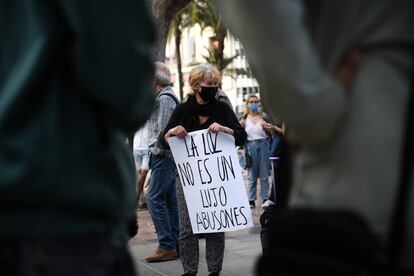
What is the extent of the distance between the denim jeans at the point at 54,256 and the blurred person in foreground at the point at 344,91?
1.51 feet

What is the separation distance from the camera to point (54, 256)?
180cm

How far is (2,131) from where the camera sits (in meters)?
1.78

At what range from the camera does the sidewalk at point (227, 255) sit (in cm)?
699

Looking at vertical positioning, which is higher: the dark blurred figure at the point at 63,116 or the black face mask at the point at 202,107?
the black face mask at the point at 202,107

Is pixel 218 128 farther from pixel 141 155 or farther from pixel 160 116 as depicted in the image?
pixel 141 155

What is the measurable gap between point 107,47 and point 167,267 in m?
5.76

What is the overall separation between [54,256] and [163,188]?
6.03 m

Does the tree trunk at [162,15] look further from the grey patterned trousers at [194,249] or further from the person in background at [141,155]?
the grey patterned trousers at [194,249]

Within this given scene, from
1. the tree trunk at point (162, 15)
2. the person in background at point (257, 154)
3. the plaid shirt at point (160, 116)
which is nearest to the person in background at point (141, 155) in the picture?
the plaid shirt at point (160, 116)

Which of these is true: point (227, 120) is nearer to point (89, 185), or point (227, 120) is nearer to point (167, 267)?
point (167, 267)

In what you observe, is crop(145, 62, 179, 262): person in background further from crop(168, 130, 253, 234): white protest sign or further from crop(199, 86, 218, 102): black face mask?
crop(199, 86, 218, 102): black face mask

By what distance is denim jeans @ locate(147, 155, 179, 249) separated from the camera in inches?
305

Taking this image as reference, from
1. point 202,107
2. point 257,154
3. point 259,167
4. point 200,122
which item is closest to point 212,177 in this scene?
point 200,122

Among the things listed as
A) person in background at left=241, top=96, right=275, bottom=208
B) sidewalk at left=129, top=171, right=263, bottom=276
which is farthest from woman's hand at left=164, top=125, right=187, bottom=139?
person in background at left=241, top=96, right=275, bottom=208
